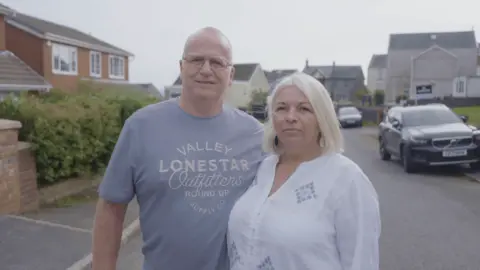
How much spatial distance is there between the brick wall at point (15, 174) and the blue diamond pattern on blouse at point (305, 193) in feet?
19.6

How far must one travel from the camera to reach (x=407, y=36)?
233 ft

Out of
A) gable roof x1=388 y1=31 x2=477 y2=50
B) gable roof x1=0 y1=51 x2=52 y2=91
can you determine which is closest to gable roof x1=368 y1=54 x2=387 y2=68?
gable roof x1=388 y1=31 x2=477 y2=50

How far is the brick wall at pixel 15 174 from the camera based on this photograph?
23.1 feet

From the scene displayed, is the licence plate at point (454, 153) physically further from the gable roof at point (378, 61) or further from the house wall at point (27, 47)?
the gable roof at point (378, 61)

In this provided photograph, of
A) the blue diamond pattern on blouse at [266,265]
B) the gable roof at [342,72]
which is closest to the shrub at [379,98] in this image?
the gable roof at [342,72]

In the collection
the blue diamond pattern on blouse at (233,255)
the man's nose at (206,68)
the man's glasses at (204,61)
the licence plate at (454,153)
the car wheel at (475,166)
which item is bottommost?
the car wheel at (475,166)

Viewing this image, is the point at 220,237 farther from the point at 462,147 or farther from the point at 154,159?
the point at 462,147

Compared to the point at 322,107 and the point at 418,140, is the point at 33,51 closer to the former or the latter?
the point at 418,140

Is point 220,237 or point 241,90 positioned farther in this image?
point 241,90

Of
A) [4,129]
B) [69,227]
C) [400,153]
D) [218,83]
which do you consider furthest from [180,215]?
[400,153]

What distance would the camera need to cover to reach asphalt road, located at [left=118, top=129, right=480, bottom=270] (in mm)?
5801

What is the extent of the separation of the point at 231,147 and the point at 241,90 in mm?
59683

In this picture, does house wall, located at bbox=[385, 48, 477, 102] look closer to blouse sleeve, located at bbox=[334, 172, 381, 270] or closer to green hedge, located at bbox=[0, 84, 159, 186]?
green hedge, located at bbox=[0, 84, 159, 186]

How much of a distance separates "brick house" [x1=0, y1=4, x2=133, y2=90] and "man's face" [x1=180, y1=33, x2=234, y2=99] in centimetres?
2408
